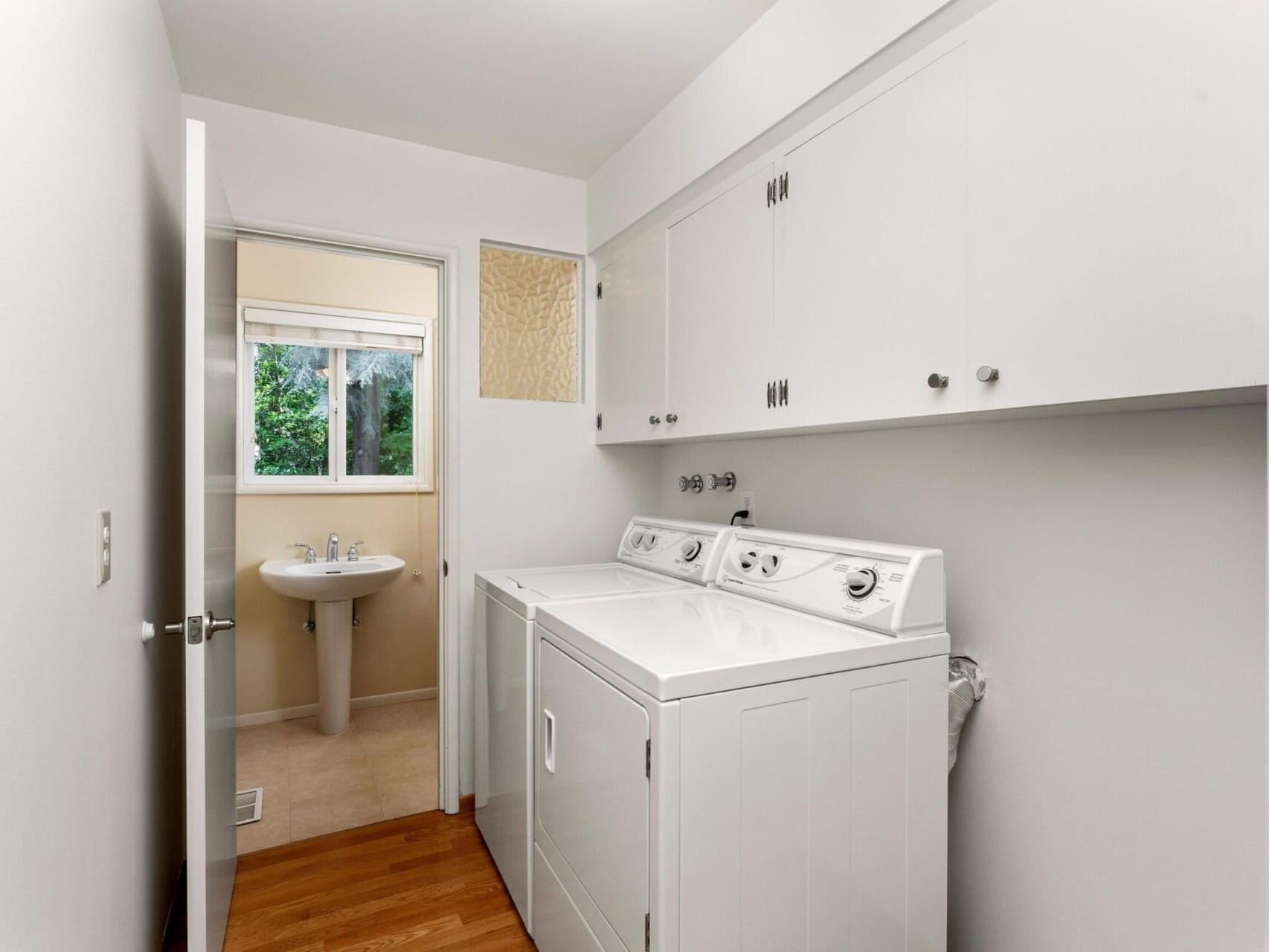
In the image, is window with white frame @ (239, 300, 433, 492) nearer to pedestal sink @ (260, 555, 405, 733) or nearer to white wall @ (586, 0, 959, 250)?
pedestal sink @ (260, 555, 405, 733)

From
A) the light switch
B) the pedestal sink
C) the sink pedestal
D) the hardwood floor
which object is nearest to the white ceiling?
the light switch

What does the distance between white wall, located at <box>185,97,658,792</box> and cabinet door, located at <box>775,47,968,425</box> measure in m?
1.21

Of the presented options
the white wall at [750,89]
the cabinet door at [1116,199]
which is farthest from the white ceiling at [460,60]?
the cabinet door at [1116,199]

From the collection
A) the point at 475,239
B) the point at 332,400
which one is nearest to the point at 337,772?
the point at 332,400

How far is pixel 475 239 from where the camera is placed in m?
2.56

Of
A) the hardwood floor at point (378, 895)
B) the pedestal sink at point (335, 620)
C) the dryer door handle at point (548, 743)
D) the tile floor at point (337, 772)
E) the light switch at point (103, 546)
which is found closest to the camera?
the light switch at point (103, 546)

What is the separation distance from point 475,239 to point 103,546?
5.88ft

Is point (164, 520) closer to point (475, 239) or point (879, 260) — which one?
point (475, 239)

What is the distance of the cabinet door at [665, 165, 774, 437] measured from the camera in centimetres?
178

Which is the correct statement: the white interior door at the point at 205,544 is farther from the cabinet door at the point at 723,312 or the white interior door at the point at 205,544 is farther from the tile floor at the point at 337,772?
the cabinet door at the point at 723,312

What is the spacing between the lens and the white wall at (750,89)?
1.40m

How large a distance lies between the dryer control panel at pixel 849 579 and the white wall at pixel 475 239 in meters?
1.03

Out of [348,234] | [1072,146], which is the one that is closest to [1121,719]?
[1072,146]

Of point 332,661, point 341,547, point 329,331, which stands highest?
point 329,331
